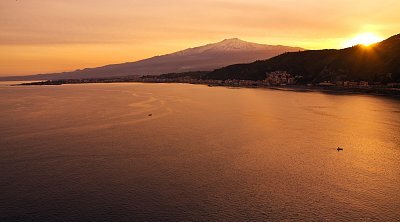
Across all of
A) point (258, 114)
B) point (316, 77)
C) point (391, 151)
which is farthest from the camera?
point (316, 77)

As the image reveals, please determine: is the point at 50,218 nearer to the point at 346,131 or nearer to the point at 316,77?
the point at 346,131

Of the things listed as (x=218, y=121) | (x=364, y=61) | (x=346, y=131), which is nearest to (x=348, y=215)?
(x=346, y=131)

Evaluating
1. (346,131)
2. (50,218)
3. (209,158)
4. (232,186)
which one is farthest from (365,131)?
(50,218)

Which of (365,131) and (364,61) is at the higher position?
(364,61)

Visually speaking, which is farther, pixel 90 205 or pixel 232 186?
pixel 232 186

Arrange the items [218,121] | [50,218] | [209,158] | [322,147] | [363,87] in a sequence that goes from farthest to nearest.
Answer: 1. [363,87]
2. [218,121]
3. [322,147]
4. [209,158]
5. [50,218]

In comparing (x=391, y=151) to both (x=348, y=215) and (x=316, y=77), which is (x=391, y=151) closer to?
(x=348, y=215)
